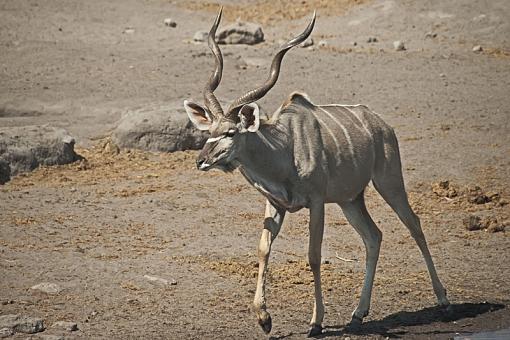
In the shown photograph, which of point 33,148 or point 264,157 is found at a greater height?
point 264,157

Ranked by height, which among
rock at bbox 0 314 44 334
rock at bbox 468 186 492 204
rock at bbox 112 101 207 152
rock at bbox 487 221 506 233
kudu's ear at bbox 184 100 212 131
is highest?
kudu's ear at bbox 184 100 212 131

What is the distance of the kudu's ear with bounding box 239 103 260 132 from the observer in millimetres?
7387

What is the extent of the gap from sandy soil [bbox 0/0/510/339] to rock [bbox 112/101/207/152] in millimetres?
165

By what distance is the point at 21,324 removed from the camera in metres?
7.38

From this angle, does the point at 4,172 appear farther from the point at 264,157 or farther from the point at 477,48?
the point at 477,48

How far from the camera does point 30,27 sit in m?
18.9

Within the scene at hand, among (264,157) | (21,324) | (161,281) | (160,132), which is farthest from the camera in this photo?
(160,132)

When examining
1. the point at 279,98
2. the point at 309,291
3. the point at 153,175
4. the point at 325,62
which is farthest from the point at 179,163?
the point at 325,62

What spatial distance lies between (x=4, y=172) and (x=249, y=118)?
186 inches

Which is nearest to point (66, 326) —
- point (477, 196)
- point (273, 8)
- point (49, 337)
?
point (49, 337)

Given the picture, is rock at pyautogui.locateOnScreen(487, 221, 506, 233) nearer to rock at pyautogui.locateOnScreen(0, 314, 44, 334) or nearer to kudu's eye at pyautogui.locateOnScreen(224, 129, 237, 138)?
kudu's eye at pyautogui.locateOnScreen(224, 129, 237, 138)

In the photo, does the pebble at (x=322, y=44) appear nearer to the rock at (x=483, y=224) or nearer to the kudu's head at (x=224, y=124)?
the rock at (x=483, y=224)

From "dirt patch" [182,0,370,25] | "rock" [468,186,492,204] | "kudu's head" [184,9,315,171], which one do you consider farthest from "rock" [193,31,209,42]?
"kudu's head" [184,9,315,171]

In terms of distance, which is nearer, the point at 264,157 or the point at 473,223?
the point at 264,157
